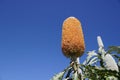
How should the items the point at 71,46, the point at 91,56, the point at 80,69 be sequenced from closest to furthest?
the point at 71,46 → the point at 80,69 → the point at 91,56

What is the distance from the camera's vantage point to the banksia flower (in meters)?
5.32

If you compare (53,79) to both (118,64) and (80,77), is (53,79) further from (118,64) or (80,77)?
(118,64)

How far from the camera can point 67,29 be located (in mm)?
5508

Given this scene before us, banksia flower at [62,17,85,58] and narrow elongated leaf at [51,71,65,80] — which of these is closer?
banksia flower at [62,17,85,58]

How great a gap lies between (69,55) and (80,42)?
1.25 ft

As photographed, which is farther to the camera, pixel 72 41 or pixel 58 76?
pixel 58 76

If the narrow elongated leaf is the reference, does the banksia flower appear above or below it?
above

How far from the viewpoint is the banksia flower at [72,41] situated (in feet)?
17.4

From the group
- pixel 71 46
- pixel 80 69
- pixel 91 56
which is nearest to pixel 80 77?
pixel 80 69

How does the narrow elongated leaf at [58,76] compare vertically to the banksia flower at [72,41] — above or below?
below

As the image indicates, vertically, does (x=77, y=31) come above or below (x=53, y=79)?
above

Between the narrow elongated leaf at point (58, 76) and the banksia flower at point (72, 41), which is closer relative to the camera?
the banksia flower at point (72, 41)

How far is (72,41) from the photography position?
5.32 metres

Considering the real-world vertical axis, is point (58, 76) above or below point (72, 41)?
below
